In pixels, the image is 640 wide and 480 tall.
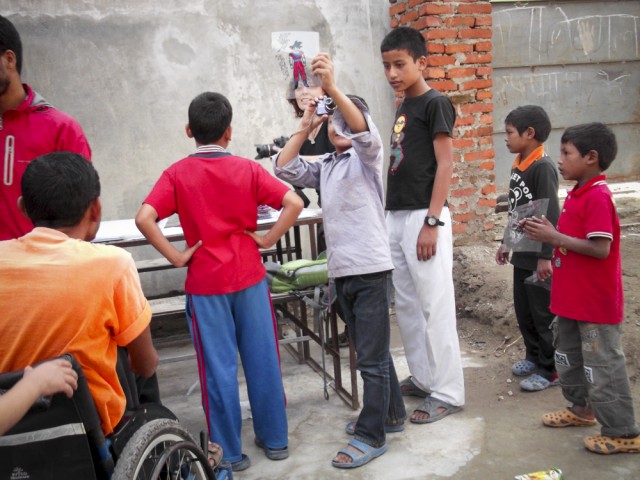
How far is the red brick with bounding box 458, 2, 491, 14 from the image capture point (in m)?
5.10

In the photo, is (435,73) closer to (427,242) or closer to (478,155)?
(478,155)

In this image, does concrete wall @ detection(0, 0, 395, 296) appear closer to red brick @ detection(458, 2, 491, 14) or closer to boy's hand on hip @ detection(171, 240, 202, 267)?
red brick @ detection(458, 2, 491, 14)

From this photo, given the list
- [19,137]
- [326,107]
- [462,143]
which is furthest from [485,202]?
[19,137]

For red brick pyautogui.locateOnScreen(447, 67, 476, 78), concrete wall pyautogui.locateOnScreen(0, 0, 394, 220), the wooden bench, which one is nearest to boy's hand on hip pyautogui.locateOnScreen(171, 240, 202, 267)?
the wooden bench

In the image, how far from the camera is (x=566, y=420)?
9.99ft

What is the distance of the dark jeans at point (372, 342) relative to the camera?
110 inches

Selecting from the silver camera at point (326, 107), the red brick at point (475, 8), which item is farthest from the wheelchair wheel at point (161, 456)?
the red brick at point (475, 8)

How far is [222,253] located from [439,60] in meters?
3.14

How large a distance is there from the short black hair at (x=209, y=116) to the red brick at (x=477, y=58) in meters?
3.07

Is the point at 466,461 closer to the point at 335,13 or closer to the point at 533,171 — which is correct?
the point at 533,171

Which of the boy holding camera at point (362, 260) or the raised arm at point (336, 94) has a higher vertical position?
the raised arm at point (336, 94)

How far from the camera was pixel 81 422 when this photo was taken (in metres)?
1.54

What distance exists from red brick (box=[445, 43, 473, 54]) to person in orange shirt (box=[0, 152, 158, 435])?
12.9ft

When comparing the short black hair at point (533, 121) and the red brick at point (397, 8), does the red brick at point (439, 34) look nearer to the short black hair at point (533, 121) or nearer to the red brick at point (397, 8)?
the red brick at point (397, 8)
